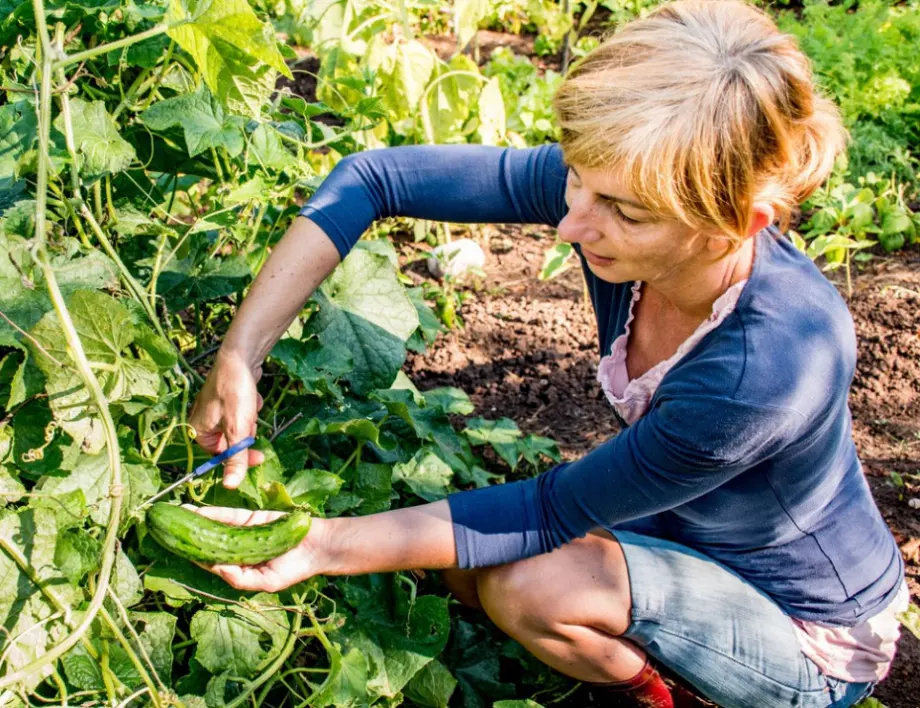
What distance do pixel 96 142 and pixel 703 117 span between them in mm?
1022

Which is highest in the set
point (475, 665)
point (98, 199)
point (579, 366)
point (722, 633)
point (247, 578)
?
point (98, 199)

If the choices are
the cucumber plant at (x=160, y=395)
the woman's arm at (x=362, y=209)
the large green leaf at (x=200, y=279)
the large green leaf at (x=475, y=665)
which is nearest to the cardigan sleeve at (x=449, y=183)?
the woman's arm at (x=362, y=209)

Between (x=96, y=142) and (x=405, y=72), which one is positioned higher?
(x=96, y=142)

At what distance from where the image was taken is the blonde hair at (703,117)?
1.53 meters

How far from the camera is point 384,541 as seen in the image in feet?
5.65

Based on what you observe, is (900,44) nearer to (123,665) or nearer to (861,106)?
(861,106)

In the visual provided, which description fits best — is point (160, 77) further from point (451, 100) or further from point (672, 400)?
point (451, 100)

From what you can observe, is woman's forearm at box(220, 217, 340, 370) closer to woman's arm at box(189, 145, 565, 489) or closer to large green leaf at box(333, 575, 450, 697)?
woman's arm at box(189, 145, 565, 489)

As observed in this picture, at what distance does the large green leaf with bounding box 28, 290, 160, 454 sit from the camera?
1.51 m

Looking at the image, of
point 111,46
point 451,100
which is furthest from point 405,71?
point 111,46

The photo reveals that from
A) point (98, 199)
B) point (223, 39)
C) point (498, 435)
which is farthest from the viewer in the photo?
point (498, 435)

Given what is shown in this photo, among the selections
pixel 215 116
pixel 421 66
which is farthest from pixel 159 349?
pixel 421 66

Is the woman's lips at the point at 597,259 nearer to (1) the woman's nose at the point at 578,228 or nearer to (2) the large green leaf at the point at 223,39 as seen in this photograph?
(1) the woman's nose at the point at 578,228

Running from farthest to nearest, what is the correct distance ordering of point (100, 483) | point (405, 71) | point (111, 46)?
point (405, 71) < point (100, 483) < point (111, 46)
